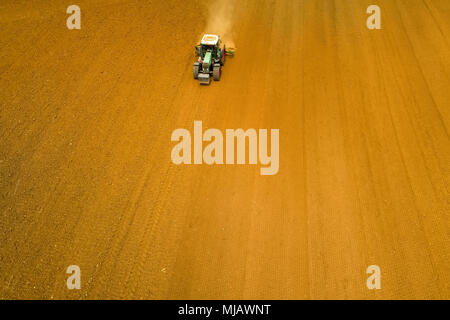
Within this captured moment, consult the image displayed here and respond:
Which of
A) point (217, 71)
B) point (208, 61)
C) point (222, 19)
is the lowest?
point (217, 71)

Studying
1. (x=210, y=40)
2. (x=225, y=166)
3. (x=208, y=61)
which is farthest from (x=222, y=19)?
(x=225, y=166)

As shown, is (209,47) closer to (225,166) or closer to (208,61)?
(208,61)

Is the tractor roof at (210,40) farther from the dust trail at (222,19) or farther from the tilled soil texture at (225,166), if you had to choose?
the dust trail at (222,19)

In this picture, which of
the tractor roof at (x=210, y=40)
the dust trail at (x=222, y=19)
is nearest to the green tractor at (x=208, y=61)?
A: the tractor roof at (x=210, y=40)

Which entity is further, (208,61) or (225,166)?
(208,61)

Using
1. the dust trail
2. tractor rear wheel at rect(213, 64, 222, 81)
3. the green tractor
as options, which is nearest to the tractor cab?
the green tractor

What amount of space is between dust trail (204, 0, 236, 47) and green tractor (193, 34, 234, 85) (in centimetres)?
162

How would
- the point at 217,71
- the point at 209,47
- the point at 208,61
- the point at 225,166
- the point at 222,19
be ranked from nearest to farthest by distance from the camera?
1. the point at 225,166
2. the point at 208,61
3. the point at 217,71
4. the point at 209,47
5. the point at 222,19

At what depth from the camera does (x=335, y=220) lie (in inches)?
262

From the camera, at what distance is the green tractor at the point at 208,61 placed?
30.5 ft

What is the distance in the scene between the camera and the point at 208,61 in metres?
9.23

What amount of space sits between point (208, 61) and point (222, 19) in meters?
4.31

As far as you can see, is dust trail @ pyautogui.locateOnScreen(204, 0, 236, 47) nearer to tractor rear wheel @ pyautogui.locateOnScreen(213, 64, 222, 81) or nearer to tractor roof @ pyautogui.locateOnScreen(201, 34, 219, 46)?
tractor roof @ pyautogui.locateOnScreen(201, 34, 219, 46)
